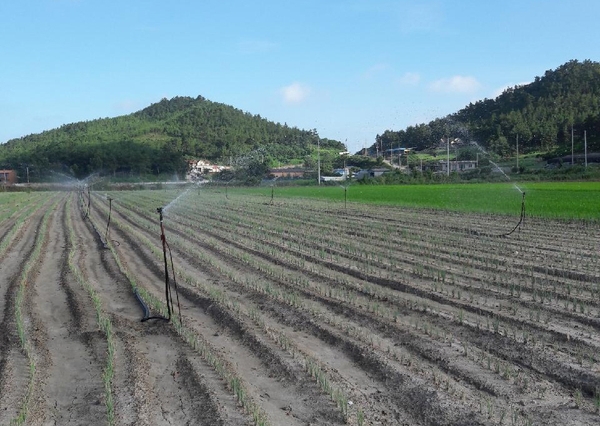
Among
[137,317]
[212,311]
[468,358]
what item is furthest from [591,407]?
Result: [137,317]

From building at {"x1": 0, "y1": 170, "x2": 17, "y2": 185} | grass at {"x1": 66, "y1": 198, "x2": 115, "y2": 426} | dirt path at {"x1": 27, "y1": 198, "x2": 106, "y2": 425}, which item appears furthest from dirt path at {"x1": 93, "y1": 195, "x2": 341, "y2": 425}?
building at {"x1": 0, "y1": 170, "x2": 17, "y2": 185}

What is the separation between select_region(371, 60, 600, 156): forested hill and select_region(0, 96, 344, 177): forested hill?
27070 millimetres

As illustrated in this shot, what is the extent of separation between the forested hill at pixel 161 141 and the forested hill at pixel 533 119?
27070mm

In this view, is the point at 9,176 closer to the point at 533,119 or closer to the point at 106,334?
the point at 533,119

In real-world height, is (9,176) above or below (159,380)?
above

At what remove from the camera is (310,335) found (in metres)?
6.96

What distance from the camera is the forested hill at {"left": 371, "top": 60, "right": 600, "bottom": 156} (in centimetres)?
5525

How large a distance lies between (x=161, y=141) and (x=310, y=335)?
10209 cm

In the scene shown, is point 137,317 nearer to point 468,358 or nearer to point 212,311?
point 212,311

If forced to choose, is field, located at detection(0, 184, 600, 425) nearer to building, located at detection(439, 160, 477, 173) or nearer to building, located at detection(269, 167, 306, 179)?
building, located at detection(439, 160, 477, 173)

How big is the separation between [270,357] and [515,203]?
21.2 meters

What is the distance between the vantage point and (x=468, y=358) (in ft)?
19.5

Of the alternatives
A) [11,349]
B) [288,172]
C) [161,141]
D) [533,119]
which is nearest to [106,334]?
[11,349]

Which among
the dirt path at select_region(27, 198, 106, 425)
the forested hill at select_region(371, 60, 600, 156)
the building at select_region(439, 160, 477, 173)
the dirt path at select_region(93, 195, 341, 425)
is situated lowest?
the dirt path at select_region(93, 195, 341, 425)
